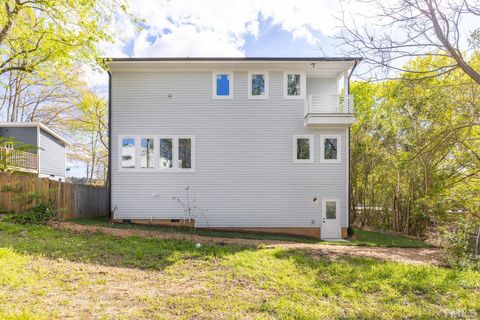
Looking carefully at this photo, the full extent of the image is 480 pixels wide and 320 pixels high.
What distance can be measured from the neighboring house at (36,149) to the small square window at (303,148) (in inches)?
531

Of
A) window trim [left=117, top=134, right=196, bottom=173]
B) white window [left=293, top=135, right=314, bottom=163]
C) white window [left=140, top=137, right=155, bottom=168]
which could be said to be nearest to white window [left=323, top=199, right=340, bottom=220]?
white window [left=293, top=135, right=314, bottom=163]

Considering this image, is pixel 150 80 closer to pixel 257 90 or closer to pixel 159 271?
pixel 257 90

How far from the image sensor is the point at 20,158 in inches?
623

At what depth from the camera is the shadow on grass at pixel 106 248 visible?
5.96 metres

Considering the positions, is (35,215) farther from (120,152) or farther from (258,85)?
(258,85)

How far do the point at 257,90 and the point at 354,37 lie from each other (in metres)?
6.58

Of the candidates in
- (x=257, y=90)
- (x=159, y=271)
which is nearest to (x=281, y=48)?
(x=257, y=90)

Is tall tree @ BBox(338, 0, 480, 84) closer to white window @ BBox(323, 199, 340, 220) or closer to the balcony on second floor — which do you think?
the balcony on second floor

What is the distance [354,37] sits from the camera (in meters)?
6.27

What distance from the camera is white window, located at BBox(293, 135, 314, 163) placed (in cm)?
1248

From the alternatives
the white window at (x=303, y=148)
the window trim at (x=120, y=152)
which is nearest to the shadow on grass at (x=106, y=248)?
the window trim at (x=120, y=152)

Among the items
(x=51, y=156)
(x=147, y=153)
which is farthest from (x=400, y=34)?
(x=51, y=156)

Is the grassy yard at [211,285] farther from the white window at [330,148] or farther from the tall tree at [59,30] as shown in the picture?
the white window at [330,148]

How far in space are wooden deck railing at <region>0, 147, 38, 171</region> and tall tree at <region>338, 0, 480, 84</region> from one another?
48.8ft
